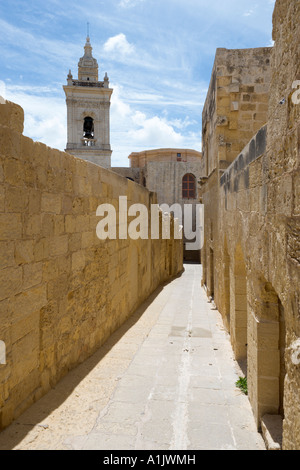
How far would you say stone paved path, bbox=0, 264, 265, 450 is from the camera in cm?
312

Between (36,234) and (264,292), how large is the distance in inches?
91.6

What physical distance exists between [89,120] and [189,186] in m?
10.2

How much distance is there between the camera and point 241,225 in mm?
4609

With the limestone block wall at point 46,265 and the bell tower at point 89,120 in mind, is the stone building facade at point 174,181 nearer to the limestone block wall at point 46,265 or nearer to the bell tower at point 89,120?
the bell tower at point 89,120

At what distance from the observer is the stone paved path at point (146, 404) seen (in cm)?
312

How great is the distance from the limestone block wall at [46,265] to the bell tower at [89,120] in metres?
25.0

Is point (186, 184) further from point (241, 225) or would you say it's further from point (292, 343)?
point (292, 343)

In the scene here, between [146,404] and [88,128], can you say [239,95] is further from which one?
[88,128]

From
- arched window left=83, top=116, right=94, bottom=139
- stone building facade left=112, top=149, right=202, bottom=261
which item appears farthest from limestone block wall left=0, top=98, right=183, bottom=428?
arched window left=83, top=116, right=94, bottom=139

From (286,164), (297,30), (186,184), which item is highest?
(186,184)

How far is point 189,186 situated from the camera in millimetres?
30422

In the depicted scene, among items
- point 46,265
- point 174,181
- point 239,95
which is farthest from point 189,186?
point 46,265

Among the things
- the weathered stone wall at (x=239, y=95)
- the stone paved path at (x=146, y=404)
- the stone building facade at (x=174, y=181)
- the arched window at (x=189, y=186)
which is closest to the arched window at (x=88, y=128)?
the stone building facade at (x=174, y=181)
